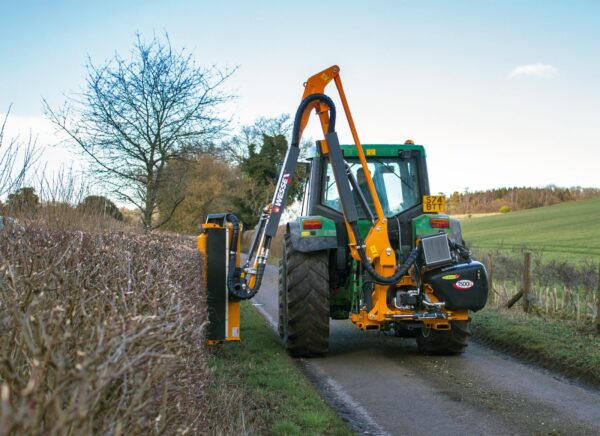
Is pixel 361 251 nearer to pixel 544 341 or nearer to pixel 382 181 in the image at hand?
pixel 382 181

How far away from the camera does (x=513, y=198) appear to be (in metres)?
72.3

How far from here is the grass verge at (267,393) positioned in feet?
17.6

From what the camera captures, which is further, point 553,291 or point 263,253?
point 553,291

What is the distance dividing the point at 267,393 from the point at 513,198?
69701mm

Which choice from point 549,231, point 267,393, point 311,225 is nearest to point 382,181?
point 311,225

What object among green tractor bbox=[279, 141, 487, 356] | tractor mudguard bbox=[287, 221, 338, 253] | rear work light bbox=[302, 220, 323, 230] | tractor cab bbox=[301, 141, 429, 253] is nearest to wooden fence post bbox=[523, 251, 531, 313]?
green tractor bbox=[279, 141, 487, 356]

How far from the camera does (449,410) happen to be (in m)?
6.18

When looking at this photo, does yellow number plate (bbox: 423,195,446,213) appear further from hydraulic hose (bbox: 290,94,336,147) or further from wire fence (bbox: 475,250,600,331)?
wire fence (bbox: 475,250,600,331)

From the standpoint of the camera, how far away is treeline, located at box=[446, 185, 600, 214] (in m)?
66.5

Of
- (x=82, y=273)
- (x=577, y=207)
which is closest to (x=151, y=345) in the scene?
(x=82, y=273)

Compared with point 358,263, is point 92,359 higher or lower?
higher

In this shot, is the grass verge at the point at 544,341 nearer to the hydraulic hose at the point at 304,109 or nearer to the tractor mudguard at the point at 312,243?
the tractor mudguard at the point at 312,243

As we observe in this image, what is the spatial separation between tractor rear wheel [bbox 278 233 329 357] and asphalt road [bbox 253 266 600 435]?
259mm

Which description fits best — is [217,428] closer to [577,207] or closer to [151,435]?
[151,435]
